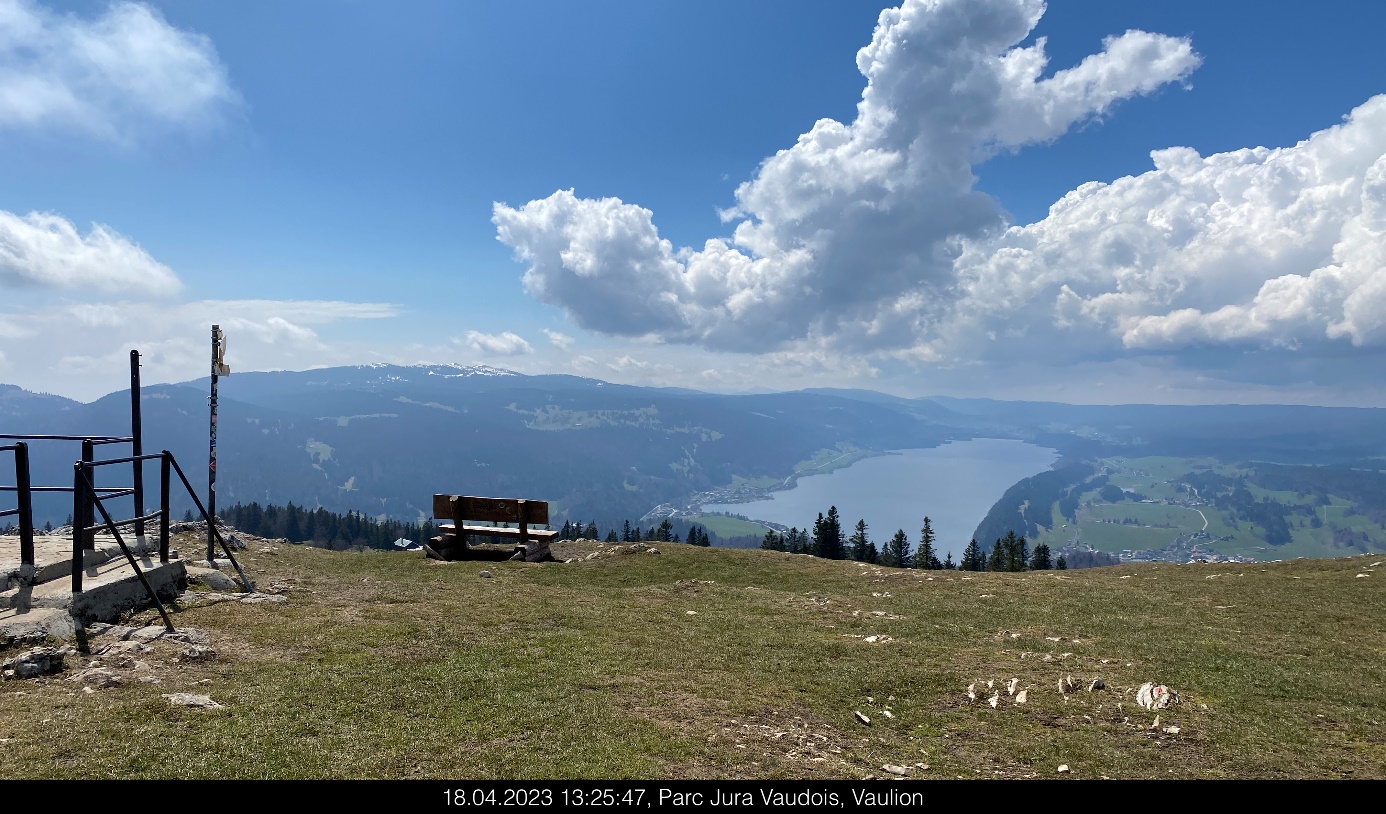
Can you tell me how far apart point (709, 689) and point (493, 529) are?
21.7 metres

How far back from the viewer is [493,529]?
1224 inches

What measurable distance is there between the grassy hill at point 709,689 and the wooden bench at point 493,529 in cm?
774

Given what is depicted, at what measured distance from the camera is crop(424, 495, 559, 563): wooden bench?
29766 mm

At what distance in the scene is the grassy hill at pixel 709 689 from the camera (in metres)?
8.70

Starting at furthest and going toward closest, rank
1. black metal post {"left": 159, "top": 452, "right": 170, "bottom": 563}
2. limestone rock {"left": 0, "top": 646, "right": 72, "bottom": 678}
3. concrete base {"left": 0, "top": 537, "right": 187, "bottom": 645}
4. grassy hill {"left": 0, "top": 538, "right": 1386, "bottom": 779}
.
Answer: black metal post {"left": 159, "top": 452, "right": 170, "bottom": 563} → concrete base {"left": 0, "top": 537, "right": 187, "bottom": 645} → limestone rock {"left": 0, "top": 646, "right": 72, "bottom": 678} → grassy hill {"left": 0, "top": 538, "right": 1386, "bottom": 779}

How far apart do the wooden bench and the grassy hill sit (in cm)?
774

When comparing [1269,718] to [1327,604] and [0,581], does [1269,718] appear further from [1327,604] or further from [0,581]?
[0,581]

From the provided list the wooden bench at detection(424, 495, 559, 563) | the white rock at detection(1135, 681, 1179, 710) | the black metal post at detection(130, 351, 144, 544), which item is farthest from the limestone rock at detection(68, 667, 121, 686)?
the wooden bench at detection(424, 495, 559, 563)

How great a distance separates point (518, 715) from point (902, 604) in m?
15.1

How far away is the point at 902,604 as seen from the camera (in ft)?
70.3

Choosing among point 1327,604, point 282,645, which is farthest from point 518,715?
point 1327,604

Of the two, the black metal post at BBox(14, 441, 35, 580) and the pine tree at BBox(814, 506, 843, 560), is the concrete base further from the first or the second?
the pine tree at BBox(814, 506, 843, 560)

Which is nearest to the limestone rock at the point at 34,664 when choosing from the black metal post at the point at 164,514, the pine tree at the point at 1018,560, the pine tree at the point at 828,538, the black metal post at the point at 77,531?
the black metal post at the point at 77,531

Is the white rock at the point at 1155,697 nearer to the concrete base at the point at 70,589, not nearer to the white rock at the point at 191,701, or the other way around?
the white rock at the point at 191,701
